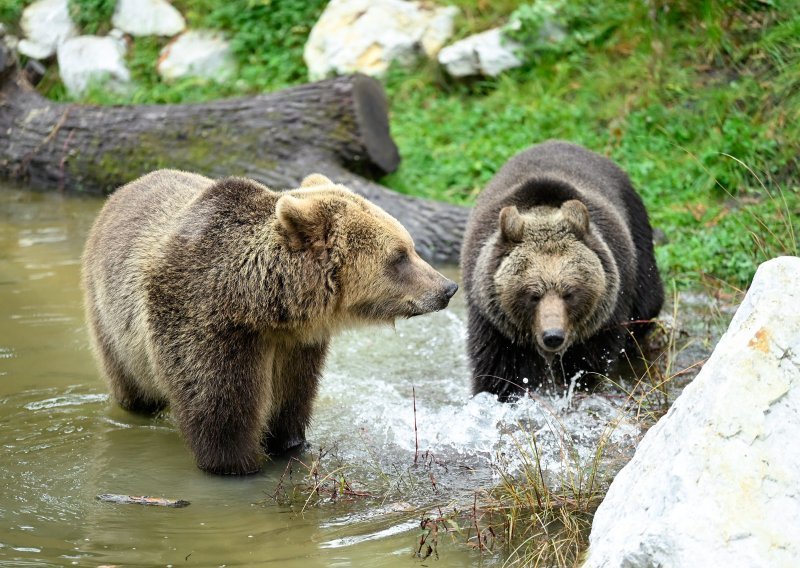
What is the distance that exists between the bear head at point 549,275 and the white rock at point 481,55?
695 centimetres

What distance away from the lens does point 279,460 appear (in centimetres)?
574

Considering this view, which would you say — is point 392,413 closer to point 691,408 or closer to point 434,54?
point 691,408

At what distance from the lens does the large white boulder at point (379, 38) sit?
1355 centimetres

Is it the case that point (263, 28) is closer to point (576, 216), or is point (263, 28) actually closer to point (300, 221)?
point (576, 216)

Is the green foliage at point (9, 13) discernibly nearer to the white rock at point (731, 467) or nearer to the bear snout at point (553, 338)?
the bear snout at point (553, 338)

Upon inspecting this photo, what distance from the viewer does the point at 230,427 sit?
5.18 meters

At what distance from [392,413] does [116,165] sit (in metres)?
6.37

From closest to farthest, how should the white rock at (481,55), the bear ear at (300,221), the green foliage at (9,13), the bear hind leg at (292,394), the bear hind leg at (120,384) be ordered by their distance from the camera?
1. the bear ear at (300,221)
2. the bear hind leg at (292,394)
3. the bear hind leg at (120,384)
4. the white rock at (481,55)
5. the green foliage at (9,13)

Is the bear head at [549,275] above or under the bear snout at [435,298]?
under

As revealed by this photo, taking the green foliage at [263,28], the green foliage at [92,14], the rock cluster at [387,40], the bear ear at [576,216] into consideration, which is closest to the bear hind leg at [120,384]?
the bear ear at [576,216]

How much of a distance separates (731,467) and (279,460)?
9.71 feet

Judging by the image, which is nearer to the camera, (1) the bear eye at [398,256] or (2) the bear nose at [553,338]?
(1) the bear eye at [398,256]

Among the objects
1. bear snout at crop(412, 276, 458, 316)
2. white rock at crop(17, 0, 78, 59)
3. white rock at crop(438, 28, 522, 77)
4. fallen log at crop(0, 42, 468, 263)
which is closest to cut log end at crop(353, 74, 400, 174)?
fallen log at crop(0, 42, 468, 263)

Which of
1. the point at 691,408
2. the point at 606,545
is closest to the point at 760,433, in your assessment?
the point at 691,408
